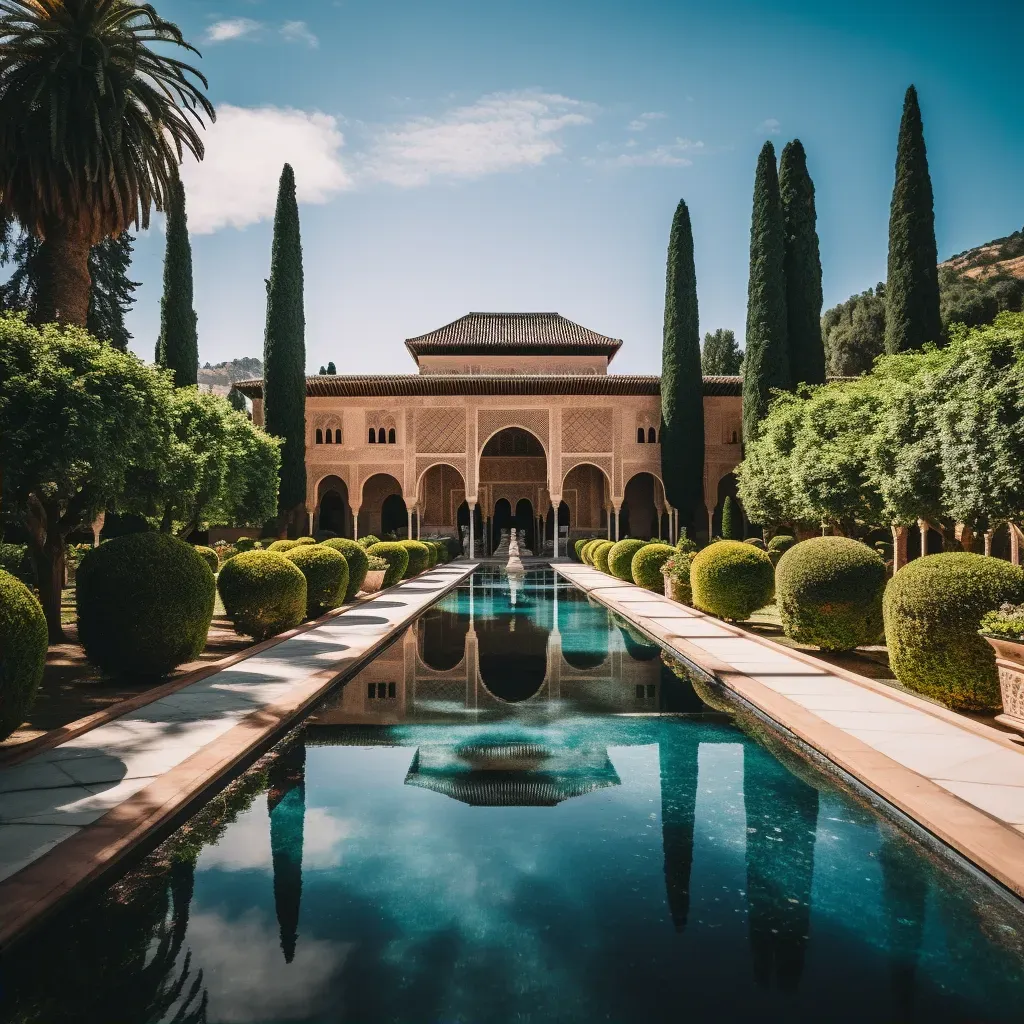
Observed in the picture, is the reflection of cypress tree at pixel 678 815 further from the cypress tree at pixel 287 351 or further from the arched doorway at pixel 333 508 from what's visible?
the arched doorway at pixel 333 508

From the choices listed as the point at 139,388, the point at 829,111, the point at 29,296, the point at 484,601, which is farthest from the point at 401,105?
the point at 29,296

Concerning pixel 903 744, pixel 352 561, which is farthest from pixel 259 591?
pixel 903 744

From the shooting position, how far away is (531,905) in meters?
2.97

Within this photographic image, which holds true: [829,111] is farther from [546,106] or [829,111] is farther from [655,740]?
[655,740]

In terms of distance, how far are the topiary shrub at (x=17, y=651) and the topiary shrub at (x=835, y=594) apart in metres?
6.75

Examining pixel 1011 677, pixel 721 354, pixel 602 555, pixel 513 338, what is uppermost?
pixel 721 354

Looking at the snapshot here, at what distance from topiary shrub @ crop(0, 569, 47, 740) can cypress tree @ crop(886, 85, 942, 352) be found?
19.5m

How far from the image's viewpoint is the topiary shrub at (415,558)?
20.4m

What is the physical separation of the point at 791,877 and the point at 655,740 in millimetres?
2035

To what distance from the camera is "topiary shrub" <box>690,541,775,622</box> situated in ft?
34.1

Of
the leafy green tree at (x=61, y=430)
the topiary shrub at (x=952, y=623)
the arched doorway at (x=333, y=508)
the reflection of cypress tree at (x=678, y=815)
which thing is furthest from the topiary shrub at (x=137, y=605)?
the arched doorway at (x=333, y=508)

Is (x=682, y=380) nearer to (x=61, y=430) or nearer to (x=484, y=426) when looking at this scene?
(x=484, y=426)

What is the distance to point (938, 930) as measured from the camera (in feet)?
8.95

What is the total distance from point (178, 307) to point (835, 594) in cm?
2215
